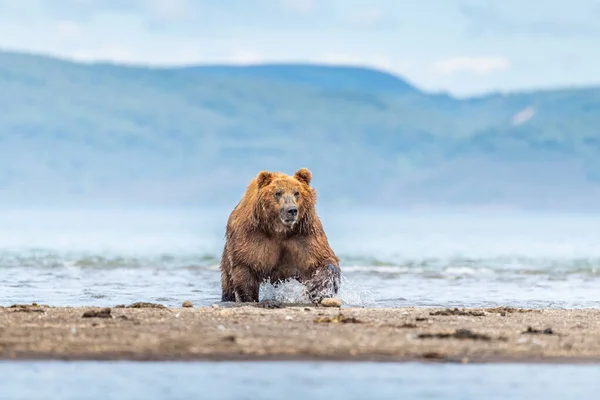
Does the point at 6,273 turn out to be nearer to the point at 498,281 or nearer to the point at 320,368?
the point at 498,281

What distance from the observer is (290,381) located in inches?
340

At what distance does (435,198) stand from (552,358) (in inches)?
A: 7191

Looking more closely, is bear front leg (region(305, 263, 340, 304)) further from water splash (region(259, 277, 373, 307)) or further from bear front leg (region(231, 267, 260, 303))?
bear front leg (region(231, 267, 260, 303))

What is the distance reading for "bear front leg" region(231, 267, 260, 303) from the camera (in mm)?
14234

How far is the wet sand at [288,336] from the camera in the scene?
9586mm

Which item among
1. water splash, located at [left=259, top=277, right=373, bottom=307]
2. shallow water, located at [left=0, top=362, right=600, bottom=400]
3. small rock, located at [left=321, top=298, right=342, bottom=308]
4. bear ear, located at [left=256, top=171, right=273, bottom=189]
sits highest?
bear ear, located at [left=256, top=171, right=273, bottom=189]

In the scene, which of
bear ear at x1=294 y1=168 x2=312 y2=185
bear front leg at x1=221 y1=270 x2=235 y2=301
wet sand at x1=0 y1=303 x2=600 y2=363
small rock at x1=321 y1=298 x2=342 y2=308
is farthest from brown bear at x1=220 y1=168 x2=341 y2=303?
wet sand at x1=0 y1=303 x2=600 y2=363

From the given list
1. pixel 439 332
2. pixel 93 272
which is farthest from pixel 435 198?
pixel 439 332

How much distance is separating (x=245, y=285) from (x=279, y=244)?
0.58 m

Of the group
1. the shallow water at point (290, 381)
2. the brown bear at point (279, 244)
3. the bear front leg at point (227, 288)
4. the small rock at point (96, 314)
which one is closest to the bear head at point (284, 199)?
the brown bear at point (279, 244)

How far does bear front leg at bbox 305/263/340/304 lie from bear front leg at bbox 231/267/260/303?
578mm

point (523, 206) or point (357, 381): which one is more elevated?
point (523, 206)

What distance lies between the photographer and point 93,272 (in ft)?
74.8

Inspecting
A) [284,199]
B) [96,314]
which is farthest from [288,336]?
[284,199]
